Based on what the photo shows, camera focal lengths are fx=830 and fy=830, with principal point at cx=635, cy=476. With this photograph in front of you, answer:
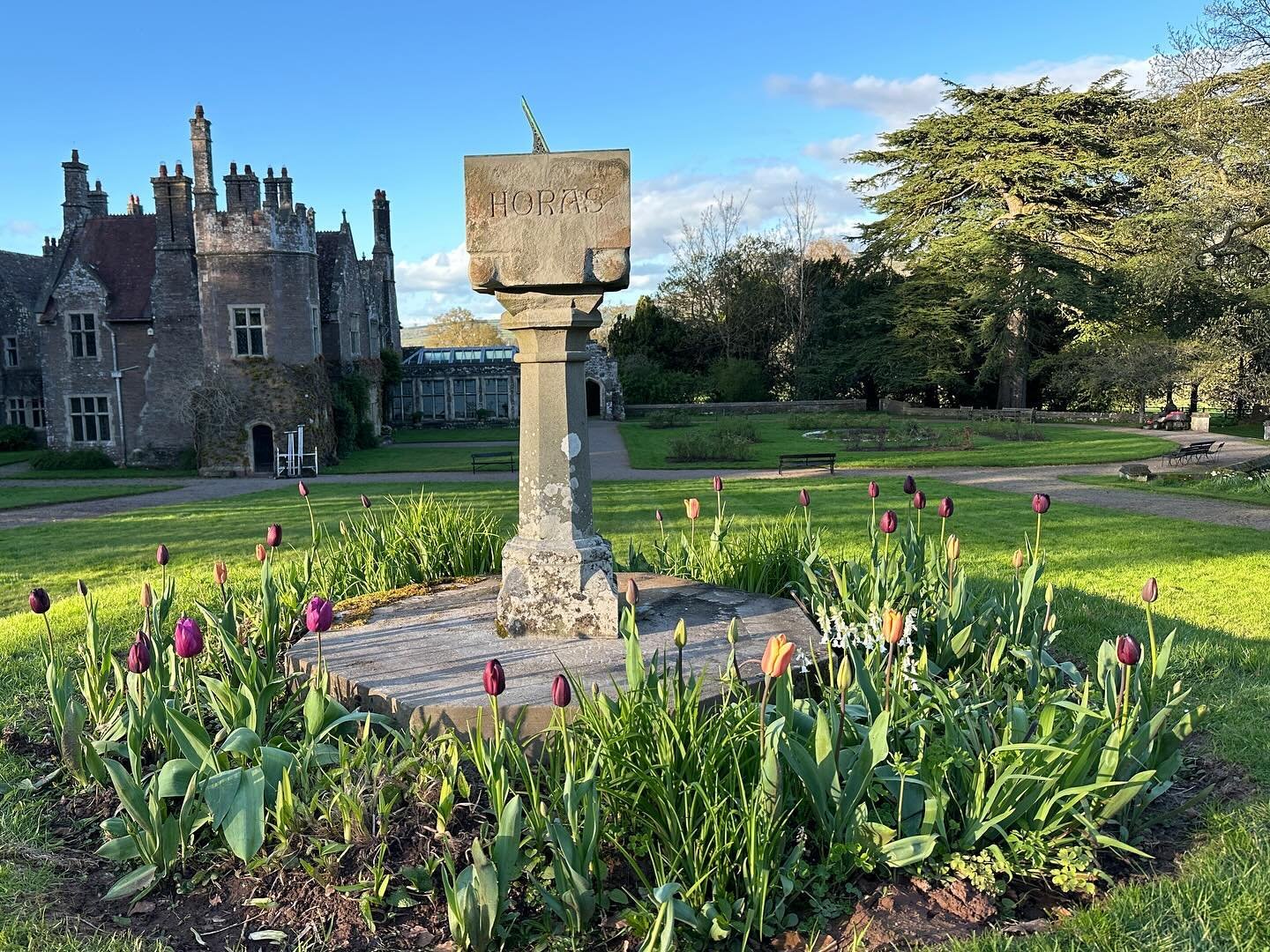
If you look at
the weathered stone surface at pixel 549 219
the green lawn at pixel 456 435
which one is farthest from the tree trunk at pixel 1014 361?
the weathered stone surface at pixel 549 219

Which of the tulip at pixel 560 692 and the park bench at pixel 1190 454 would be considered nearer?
the tulip at pixel 560 692

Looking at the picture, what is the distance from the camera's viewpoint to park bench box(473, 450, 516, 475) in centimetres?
2103

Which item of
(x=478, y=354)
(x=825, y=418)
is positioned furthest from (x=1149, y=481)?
(x=478, y=354)

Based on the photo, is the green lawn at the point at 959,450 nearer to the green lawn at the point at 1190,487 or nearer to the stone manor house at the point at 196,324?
the green lawn at the point at 1190,487

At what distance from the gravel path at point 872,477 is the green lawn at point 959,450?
2.46ft

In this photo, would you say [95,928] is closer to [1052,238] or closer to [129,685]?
[129,685]

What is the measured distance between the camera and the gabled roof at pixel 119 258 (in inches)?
1018

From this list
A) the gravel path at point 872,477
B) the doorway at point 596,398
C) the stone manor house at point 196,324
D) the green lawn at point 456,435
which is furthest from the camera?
the doorway at point 596,398

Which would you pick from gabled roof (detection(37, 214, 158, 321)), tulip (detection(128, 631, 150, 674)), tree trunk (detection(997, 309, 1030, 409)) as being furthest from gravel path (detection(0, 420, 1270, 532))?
tulip (detection(128, 631, 150, 674))

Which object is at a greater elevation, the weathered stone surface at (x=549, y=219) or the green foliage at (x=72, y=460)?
the weathered stone surface at (x=549, y=219)

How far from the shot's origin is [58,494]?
18.1 m

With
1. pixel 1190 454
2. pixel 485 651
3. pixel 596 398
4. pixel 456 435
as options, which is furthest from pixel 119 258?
pixel 1190 454

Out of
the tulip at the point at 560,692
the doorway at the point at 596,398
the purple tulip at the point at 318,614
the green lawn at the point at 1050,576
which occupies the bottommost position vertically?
the green lawn at the point at 1050,576

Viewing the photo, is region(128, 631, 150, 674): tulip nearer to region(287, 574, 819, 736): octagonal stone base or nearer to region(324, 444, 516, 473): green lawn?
region(287, 574, 819, 736): octagonal stone base
